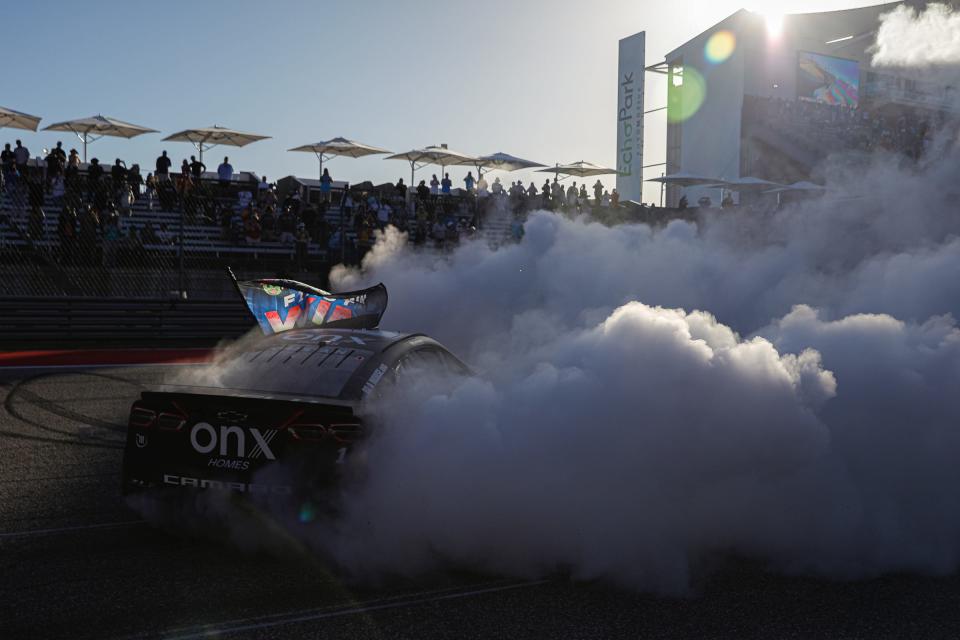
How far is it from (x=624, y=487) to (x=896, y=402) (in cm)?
166

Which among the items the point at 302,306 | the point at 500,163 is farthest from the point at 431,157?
the point at 302,306

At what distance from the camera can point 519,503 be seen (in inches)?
160

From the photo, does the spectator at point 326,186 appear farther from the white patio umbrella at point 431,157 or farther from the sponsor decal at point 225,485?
the sponsor decal at point 225,485

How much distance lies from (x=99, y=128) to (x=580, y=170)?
12418mm

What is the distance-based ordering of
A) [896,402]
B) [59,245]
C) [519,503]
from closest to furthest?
[519,503], [896,402], [59,245]

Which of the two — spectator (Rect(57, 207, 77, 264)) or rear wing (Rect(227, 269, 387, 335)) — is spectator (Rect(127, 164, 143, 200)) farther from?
rear wing (Rect(227, 269, 387, 335))

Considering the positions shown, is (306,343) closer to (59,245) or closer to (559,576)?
(559,576)

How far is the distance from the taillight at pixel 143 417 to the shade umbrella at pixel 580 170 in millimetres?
20491

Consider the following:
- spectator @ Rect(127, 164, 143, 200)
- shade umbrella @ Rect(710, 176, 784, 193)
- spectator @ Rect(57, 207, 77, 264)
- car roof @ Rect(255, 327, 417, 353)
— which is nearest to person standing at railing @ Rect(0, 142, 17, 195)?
spectator @ Rect(57, 207, 77, 264)

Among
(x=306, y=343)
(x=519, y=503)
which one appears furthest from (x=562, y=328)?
(x=519, y=503)

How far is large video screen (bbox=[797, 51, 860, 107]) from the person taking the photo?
39000 millimetres

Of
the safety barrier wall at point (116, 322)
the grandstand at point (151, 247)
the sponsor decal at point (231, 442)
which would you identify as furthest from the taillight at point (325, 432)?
the safety barrier wall at point (116, 322)

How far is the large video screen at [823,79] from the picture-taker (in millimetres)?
39000

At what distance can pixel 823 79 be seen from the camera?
39062 mm
